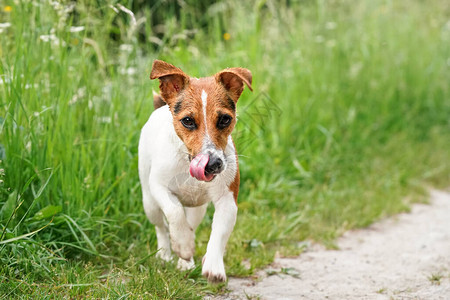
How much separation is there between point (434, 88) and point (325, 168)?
2678mm

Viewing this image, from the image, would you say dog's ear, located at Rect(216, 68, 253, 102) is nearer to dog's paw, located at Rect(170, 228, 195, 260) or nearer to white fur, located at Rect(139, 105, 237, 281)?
white fur, located at Rect(139, 105, 237, 281)

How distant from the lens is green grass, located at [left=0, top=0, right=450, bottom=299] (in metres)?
3.57

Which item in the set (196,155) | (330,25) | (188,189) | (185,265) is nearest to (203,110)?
(196,155)

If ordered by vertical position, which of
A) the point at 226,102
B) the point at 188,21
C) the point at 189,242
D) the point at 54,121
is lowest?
the point at 189,242

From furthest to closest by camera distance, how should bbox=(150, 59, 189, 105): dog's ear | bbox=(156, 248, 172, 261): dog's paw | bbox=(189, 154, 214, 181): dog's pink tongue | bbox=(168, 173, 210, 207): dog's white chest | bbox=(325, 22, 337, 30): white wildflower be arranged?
bbox=(325, 22, 337, 30): white wildflower, bbox=(156, 248, 172, 261): dog's paw, bbox=(168, 173, 210, 207): dog's white chest, bbox=(150, 59, 189, 105): dog's ear, bbox=(189, 154, 214, 181): dog's pink tongue

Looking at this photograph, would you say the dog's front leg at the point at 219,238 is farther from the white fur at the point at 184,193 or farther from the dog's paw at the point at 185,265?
the dog's paw at the point at 185,265

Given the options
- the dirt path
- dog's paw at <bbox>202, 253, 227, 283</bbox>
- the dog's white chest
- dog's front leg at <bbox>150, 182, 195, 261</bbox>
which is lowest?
the dirt path

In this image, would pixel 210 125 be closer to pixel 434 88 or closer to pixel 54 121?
pixel 54 121

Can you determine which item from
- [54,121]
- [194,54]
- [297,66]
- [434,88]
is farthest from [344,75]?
[54,121]

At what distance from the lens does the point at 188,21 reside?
8.09 m

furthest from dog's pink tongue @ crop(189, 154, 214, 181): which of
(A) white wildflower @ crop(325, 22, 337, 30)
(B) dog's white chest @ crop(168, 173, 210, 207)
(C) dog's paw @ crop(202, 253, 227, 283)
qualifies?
(A) white wildflower @ crop(325, 22, 337, 30)

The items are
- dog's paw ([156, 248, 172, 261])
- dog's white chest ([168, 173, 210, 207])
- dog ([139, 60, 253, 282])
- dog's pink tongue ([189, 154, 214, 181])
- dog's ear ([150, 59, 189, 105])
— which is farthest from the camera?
dog's paw ([156, 248, 172, 261])

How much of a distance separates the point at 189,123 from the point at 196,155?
0.65ft

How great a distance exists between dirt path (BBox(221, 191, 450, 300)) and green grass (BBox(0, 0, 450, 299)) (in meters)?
0.17
